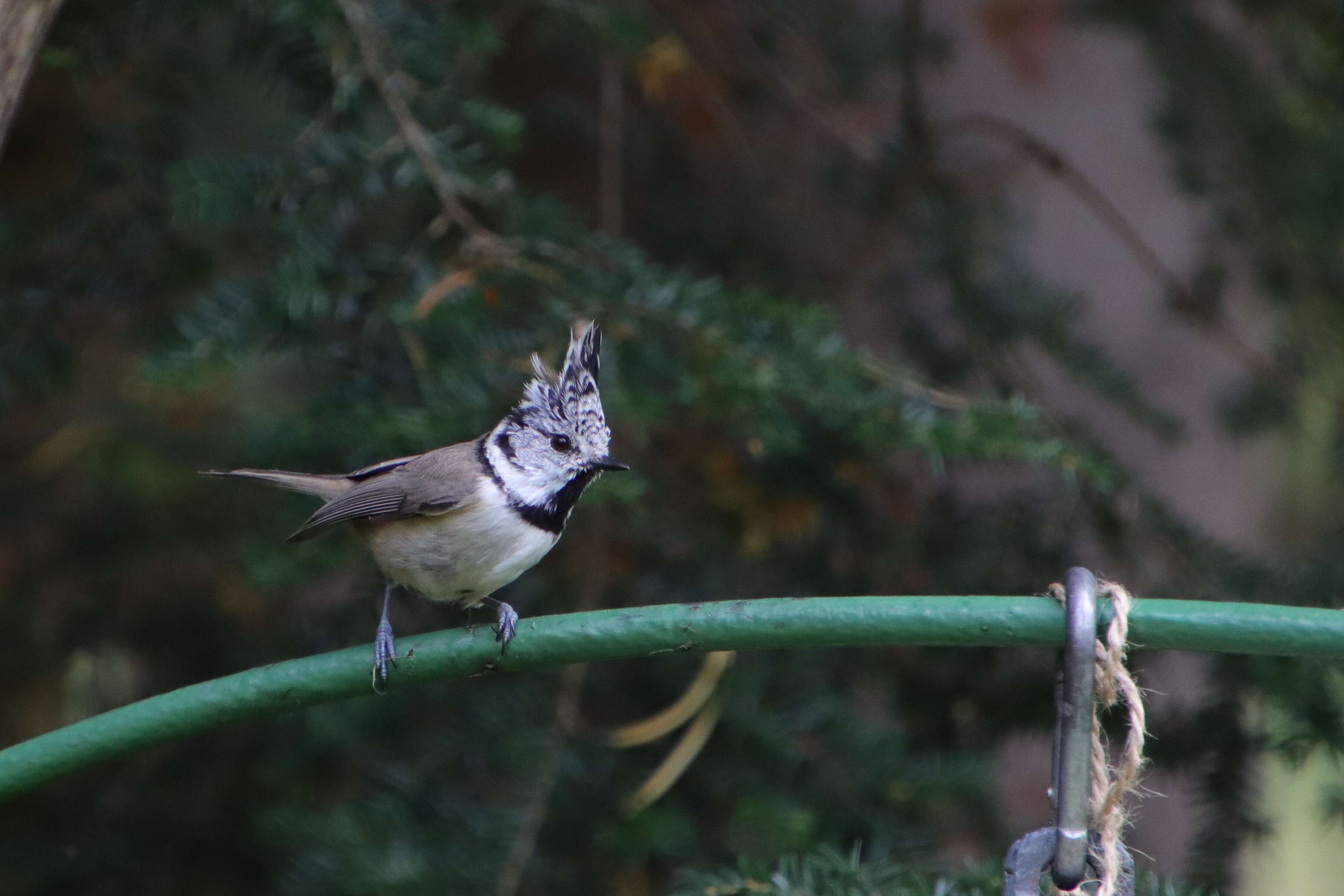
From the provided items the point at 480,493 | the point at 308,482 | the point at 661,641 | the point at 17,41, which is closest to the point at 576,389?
the point at 480,493

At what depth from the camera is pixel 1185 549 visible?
10.1 feet

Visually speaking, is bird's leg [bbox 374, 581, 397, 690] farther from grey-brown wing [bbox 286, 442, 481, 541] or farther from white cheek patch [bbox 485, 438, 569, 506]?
white cheek patch [bbox 485, 438, 569, 506]

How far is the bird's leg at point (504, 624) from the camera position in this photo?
5.73ft

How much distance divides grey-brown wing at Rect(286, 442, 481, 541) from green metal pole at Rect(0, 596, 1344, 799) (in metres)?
0.57

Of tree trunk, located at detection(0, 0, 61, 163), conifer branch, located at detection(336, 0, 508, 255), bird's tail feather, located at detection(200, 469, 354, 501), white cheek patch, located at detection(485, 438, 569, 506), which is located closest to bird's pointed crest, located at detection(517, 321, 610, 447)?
white cheek patch, located at detection(485, 438, 569, 506)

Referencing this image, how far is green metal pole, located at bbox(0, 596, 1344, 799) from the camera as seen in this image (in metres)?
1.44

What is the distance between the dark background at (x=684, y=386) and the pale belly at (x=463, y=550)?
5.7 inches

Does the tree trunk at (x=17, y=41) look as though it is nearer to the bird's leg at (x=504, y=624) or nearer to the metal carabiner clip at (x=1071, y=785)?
the bird's leg at (x=504, y=624)

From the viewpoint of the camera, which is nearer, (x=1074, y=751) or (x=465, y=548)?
(x=1074, y=751)

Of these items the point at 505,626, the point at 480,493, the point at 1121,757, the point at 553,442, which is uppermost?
the point at 553,442

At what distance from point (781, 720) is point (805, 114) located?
6.29ft

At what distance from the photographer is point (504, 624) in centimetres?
204

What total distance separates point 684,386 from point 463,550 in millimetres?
520

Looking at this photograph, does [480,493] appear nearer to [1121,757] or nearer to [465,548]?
[465,548]
